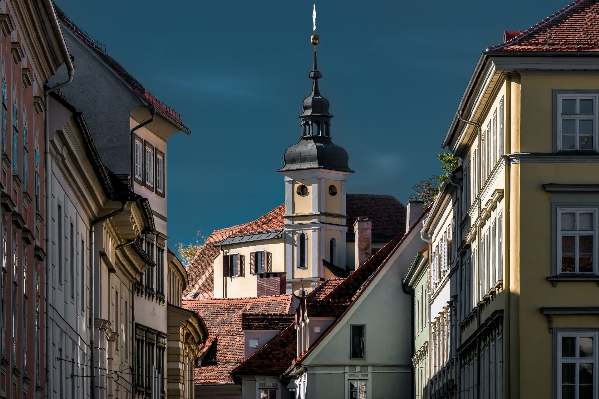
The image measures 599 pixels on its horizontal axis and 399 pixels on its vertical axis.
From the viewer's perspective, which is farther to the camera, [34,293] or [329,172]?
[329,172]

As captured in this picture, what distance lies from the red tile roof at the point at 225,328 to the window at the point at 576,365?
170 ft

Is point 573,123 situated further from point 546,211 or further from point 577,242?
point 577,242

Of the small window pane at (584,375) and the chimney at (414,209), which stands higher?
the chimney at (414,209)

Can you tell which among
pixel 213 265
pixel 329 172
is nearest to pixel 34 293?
pixel 329 172

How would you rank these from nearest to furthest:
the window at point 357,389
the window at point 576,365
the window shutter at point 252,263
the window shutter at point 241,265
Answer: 1. the window at point 576,365
2. the window at point 357,389
3. the window shutter at point 252,263
4. the window shutter at point 241,265

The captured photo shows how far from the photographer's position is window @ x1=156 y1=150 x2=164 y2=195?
5436 cm

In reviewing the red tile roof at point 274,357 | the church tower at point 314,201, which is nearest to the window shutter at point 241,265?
the church tower at point 314,201

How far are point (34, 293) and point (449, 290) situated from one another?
23.2 m

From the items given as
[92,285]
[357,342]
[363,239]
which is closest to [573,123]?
[92,285]

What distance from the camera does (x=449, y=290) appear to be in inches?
1965

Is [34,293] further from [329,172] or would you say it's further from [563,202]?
[329,172]

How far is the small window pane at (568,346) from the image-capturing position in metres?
35.2

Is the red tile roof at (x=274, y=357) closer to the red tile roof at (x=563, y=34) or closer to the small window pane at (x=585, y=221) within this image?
the red tile roof at (x=563, y=34)

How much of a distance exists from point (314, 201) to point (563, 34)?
350ft
